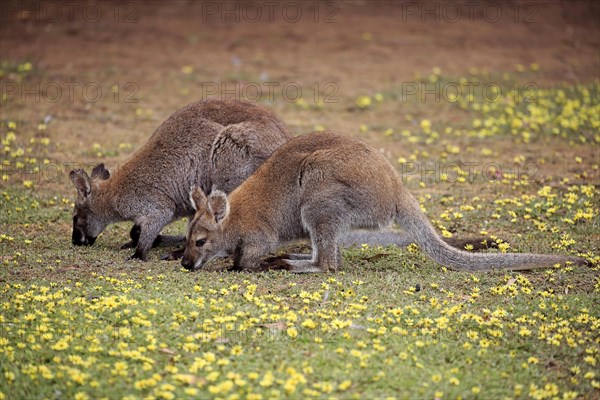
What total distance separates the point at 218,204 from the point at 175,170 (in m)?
1.20

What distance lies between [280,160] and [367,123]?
6157mm

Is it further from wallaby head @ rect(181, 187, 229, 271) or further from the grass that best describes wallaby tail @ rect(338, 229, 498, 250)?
wallaby head @ rect(181, 187, 229, 271)

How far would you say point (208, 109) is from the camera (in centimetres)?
927

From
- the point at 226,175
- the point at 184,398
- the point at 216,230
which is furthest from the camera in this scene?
the point at 226,175

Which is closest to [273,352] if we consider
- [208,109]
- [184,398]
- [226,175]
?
[184,398]

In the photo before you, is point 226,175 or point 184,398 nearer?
point 184,398

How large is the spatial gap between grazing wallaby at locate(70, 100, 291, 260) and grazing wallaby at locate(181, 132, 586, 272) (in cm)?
65

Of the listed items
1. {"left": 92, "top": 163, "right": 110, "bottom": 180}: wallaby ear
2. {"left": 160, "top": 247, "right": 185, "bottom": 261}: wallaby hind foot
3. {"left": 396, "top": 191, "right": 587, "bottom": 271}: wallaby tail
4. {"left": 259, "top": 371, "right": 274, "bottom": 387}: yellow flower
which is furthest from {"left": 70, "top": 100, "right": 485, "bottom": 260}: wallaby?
{"left": 259, "top": 371, "right": 274, "bottom": 387}: yellow flower

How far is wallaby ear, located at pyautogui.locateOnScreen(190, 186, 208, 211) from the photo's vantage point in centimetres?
814

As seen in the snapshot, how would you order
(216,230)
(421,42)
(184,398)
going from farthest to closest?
(421,42) → (216,230) → (184,398)

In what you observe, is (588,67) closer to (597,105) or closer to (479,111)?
(597,105)

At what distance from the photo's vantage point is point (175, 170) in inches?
356

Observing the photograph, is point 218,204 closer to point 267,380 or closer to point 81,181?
point 81,181

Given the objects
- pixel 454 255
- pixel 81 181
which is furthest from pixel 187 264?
pixel 454 255
